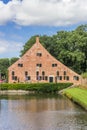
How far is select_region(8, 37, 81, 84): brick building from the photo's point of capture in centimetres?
9912

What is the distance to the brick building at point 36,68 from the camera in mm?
99125

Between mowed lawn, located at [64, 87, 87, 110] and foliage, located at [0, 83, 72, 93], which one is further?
foliage, located at [0, 83, 72, 93]

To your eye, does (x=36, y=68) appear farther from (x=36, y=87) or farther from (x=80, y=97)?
(x=80, y=97)

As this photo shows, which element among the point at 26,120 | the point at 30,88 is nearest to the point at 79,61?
the point at 30,88

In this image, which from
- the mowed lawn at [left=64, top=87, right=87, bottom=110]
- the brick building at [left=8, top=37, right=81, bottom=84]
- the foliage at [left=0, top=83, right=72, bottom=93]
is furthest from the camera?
the brick building at [left=8, top=37, right=81, bottom=84]

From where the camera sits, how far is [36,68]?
329 feet

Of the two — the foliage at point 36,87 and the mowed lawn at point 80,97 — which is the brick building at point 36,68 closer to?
the foliage at point 36,87

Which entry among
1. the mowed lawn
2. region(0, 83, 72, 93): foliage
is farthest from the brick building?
the mowed lawn

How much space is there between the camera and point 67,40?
102 m

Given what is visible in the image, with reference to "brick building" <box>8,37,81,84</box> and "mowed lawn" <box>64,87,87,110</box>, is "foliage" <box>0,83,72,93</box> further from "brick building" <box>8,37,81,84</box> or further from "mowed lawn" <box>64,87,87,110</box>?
"mowed lawn" <box>64,87,87,110</box>

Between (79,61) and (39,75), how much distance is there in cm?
1023

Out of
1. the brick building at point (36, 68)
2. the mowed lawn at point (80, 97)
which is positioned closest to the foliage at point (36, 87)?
the brick building at point (36, 68)

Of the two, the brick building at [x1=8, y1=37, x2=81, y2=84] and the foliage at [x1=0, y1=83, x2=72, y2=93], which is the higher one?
the brick building at [x1=8, y1=37, x2=81, y2=84]

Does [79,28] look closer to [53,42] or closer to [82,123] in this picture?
[53,42]
